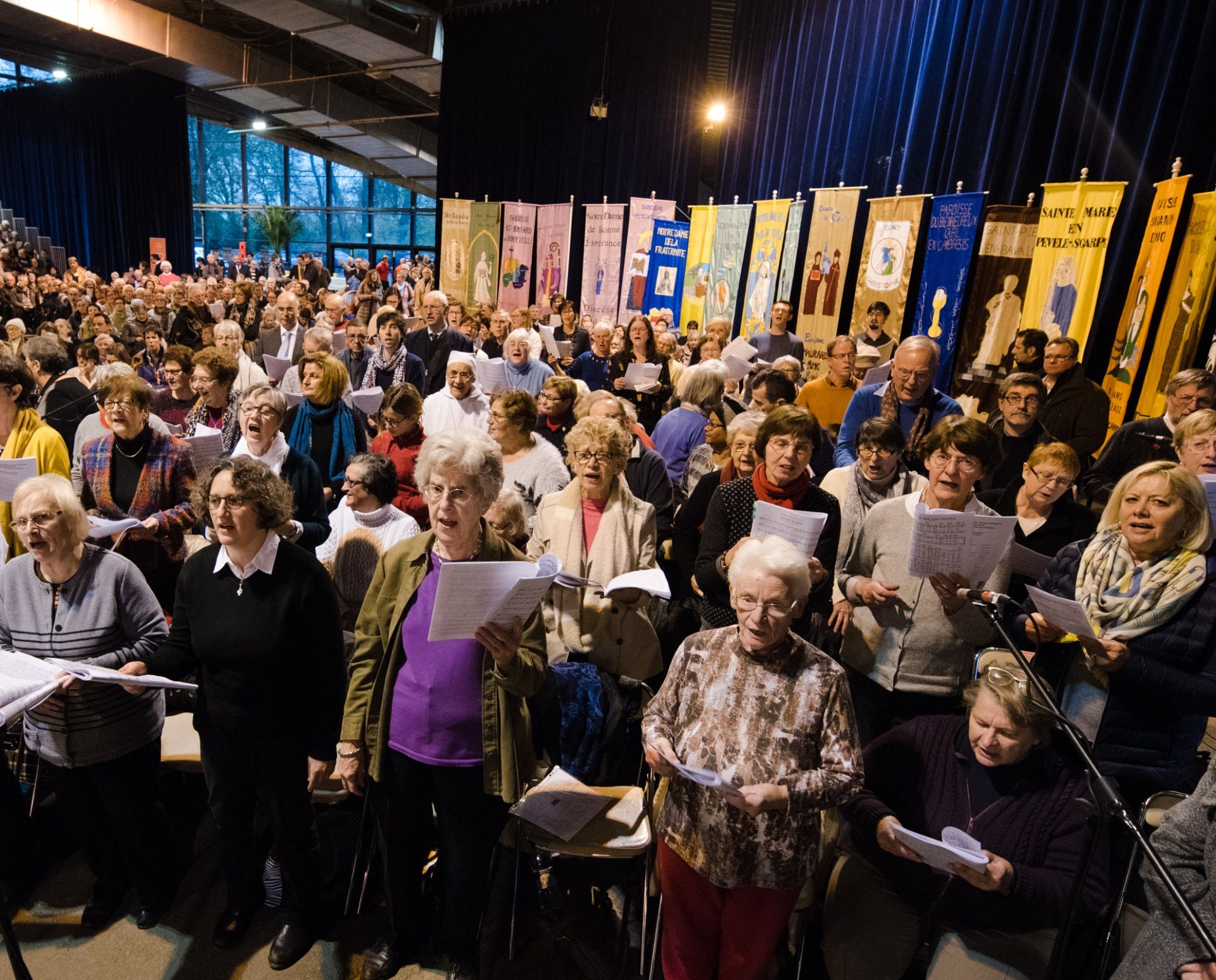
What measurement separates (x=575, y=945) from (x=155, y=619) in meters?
1.65

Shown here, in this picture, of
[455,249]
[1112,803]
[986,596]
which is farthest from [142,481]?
[455,249]

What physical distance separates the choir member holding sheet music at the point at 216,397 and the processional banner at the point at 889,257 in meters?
6.29

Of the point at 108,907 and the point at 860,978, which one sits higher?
the point at 860,978

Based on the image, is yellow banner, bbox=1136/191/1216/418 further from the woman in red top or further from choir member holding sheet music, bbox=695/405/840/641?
the woman in red top

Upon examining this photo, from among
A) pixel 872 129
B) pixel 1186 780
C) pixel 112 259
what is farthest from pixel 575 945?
pixel 112 259

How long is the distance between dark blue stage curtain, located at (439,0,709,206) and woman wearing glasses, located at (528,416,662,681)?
1020 centimetres

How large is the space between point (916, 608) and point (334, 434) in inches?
116

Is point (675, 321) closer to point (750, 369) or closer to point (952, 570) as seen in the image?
point (750, 369)

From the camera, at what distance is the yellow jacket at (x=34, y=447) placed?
313cm

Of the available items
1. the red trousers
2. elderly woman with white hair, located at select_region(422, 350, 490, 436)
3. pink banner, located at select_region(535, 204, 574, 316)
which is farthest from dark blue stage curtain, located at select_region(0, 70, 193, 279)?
the red trousers

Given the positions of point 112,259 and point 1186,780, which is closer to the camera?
point 1186,780

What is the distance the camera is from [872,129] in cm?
870

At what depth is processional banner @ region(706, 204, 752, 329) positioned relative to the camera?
395 inches

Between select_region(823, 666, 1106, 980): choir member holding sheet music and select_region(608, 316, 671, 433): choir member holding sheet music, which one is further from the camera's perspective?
select_region(608, 316, 671, 433): choir member holding sheet music
